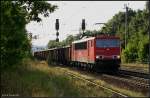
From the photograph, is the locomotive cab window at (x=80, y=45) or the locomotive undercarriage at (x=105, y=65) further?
the locomotive cab window at (x=80, y=45)

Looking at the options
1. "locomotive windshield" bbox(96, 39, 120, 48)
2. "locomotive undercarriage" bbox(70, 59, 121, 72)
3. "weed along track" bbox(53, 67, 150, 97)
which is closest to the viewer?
"weed along track" bbox(53, 67, 150, 97)

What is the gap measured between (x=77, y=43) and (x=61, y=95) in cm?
2801

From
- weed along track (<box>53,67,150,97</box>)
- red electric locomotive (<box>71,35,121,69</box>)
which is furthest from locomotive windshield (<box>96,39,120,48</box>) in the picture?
weed along track (<box>53,67,150,97</box>)

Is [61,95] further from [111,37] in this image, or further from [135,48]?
[135,48]

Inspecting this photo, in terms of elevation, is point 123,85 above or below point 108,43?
below

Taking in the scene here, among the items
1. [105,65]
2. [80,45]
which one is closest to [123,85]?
[105,65]

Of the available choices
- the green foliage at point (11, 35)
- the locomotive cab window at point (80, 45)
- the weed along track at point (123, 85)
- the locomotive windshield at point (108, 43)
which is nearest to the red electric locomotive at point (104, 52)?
the locomotive windshield at point (108, 43)

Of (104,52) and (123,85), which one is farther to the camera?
(104,52)

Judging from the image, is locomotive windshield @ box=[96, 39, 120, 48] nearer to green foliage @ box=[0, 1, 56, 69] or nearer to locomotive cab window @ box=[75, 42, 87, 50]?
locomotive cab window @ box=[75, 42, 87, 50]

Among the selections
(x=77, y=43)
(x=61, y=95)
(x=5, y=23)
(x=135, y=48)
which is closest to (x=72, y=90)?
(x=61, y=95)

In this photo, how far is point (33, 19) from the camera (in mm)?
30484

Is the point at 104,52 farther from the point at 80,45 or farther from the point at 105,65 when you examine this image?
the point at 80,45

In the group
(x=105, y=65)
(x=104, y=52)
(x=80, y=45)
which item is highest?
(x=80, y=45)

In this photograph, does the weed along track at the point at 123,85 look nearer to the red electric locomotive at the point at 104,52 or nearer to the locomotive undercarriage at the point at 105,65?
the locomotive undercarriage at the point at 105,65
